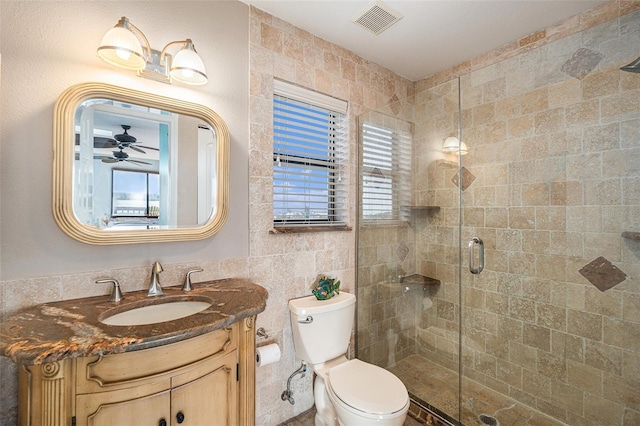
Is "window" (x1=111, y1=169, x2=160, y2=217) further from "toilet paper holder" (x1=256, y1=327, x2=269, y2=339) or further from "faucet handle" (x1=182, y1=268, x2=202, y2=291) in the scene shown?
"toilet paper holder" (x1=256, y1=327, x2=269, y2=339)

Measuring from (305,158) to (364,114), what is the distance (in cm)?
65

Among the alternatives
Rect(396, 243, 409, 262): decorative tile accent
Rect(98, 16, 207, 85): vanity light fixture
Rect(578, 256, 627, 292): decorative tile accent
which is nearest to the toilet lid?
Rect(396, 243, 409, 262): decorative tile accent

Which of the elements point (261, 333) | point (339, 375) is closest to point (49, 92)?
point (261, 333)

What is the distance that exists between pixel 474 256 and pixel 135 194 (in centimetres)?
210

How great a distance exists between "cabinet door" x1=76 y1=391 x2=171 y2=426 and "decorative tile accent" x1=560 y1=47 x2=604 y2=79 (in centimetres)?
246

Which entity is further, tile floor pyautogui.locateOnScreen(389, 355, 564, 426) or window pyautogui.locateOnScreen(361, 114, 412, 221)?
window pyautogui.locateOnScreen(361, 114, 412, 221)

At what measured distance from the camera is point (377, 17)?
179 cm

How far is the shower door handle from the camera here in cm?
200

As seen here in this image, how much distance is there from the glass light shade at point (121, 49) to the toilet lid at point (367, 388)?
1834mm

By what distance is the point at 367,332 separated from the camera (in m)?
2.28

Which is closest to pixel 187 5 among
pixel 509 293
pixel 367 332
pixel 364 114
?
pixel 364 114

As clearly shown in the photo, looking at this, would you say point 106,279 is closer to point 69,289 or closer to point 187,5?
point 69,289

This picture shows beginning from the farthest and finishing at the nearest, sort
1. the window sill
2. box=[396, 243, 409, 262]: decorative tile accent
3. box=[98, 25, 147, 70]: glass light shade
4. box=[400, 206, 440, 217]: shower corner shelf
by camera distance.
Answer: box=[396, 243, 409, 262]: decorative tile accent
box=[400, 206, 440, 217]: shower corner shelf
the window sill
box=[98, 25, 147, 70]: glass light shade

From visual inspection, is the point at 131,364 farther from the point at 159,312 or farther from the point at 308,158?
the point at 308,158
